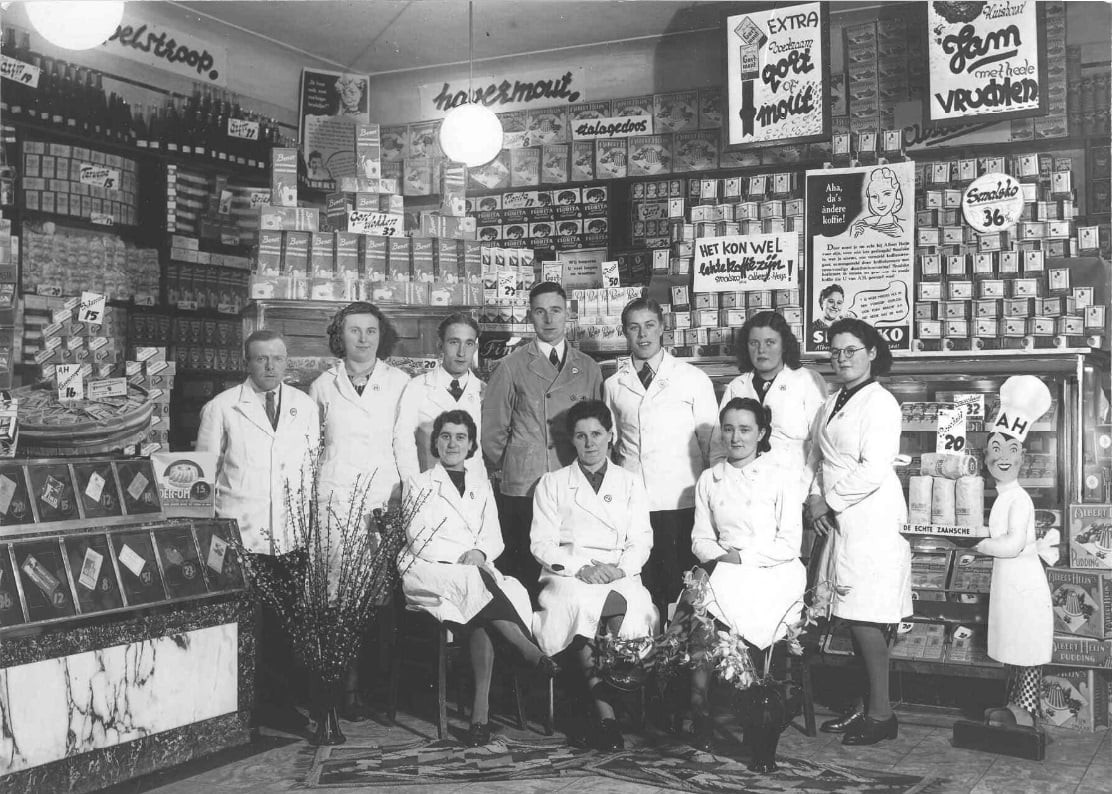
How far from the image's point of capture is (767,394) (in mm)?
4629

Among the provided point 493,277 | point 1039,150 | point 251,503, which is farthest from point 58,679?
point 1039,150

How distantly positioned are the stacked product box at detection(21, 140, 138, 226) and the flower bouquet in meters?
3.18

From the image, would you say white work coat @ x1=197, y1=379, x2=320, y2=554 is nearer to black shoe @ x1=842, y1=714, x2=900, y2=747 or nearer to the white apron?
black shoe @ x1=842, y1=714, x2=900, y2=747

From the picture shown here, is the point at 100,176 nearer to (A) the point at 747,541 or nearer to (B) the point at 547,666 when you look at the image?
(B) the point at 547,666

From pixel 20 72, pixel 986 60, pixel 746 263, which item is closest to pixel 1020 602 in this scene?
pixel 746 263

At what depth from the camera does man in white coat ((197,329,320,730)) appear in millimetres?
4633

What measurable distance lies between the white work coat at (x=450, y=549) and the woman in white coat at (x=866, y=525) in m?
1.27

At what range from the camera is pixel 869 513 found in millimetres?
4301

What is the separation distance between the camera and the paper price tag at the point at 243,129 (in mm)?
7816

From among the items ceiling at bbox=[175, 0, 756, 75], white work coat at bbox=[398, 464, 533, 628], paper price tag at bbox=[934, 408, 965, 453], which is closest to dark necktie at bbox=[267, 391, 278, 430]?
white work coat at bbox=[398, 464, 533, 628]

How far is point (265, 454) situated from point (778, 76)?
11.6 feet

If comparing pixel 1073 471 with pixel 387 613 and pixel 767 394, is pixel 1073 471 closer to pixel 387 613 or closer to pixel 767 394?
pixel 767 394

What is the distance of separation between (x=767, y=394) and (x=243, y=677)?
92.4 inches

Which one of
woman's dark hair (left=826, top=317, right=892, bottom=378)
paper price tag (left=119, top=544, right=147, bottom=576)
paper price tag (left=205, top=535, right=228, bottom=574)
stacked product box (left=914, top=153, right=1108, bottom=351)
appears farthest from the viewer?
stacked product box (left=914, top=153, right=1108, bottom=351)
